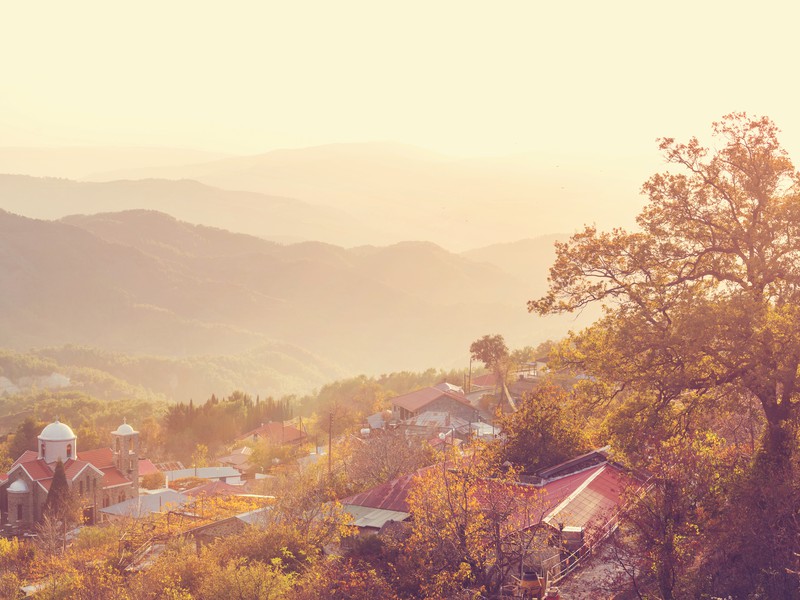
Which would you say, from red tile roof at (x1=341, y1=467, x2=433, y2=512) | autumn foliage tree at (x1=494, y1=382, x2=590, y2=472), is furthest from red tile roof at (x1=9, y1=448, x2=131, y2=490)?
autumn foliage tree at (x1=494, y1=382, x2=590, y2=472)

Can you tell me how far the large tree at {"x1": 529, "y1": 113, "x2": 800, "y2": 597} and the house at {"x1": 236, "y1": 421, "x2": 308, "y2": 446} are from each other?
60223mm

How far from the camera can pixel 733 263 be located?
57.1ft

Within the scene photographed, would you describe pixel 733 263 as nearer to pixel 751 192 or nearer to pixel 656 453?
pixel 751 192

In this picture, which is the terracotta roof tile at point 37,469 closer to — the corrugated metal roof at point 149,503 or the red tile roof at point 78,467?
the red tile roof at point 78,467

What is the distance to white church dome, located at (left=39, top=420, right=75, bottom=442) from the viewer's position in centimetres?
5603

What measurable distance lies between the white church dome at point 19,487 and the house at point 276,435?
2486cm

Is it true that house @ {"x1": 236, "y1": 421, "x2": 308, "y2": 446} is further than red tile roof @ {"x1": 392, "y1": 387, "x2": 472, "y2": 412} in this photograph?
Yes

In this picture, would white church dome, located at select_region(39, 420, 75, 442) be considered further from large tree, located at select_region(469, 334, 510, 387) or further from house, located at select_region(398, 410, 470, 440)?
large tree, located at select_region(469, 334, 510, 387)

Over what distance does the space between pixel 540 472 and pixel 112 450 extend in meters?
41.6

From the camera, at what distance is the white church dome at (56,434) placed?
56.0 metres

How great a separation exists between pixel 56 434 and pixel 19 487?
4411 millimetres

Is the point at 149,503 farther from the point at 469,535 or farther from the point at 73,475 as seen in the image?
the point at 469,535

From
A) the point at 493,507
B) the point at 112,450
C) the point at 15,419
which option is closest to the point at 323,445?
the point at 112,450

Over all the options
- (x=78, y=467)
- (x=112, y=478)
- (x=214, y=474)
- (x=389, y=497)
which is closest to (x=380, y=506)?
(x=389, y=497)
